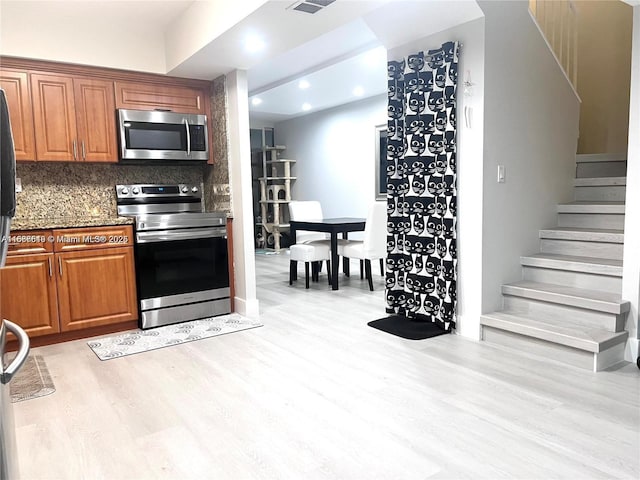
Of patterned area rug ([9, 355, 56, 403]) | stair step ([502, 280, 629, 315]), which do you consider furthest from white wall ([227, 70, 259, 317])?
stair step ([502, 280, 629, 315])

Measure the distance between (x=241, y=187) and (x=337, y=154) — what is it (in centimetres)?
411

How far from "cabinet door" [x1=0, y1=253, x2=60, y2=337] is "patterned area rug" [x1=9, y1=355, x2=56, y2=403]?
35cm

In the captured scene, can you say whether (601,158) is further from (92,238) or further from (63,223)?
(63,223)

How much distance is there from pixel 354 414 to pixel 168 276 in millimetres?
2159

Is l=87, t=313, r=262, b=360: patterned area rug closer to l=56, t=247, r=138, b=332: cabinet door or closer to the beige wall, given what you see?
l=56, t=247, r=138, b=332: cabinet door

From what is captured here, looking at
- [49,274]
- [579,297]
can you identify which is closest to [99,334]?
[49,274]

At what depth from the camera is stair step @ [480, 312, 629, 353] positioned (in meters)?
2.72

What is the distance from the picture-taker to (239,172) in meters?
4.03

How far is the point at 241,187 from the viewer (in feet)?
13.2

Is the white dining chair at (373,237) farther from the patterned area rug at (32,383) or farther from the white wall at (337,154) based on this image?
the patterned area rug at (32,383)

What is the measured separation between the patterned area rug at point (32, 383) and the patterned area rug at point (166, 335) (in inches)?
13.6

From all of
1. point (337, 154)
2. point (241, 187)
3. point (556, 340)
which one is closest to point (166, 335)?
point (241, 187)

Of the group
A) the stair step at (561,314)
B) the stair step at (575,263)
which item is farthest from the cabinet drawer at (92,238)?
the stair step at (575,263)

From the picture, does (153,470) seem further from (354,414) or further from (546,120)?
(546,120)
